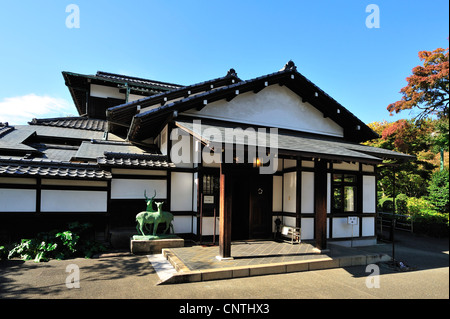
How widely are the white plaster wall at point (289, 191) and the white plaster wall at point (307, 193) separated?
330mm

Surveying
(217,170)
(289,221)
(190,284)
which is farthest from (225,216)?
(289,221)

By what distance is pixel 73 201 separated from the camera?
803 centimetres

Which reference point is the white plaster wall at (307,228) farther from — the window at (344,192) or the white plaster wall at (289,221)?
the window at (344,192)

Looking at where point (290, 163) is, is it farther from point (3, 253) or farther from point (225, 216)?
point (3, 253)

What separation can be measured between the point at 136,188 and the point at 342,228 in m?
7.56

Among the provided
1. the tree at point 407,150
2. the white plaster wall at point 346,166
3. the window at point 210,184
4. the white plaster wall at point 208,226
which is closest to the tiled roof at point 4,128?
the window at point 210,184

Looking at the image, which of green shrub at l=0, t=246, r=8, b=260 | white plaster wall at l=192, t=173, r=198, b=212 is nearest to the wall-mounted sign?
white plaster wall at l=192, t=173, r=198, b=212

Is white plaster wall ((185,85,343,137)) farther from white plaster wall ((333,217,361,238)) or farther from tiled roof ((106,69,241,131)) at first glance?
white plaster wall ((333,217,361,238))

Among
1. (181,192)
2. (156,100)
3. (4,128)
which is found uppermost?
(156,100)

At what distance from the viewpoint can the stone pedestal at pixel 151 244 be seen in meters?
7.49

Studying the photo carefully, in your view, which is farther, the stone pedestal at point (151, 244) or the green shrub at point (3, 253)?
the stone pedestal at point (151, 244)

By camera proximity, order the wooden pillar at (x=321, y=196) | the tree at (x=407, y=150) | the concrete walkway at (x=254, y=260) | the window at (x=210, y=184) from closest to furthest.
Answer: the concrete walkway at (x=254, y=260), the wooden pillar at (x=321, y=196), the window at (x=210, y=184), the tree at (x=407, y=150)

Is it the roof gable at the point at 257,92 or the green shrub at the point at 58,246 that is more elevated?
the roof gable at the point at 257,92
